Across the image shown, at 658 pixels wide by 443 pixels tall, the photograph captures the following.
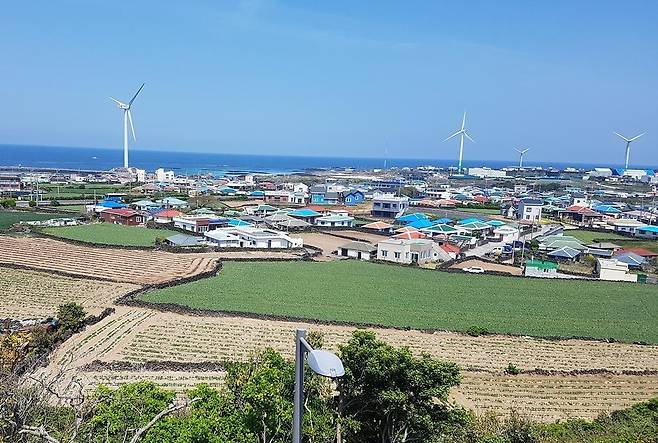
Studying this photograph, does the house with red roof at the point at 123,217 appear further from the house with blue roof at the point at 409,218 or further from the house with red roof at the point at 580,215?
the house with red roof at the point at 580,215

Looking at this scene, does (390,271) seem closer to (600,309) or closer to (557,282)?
(557,282)

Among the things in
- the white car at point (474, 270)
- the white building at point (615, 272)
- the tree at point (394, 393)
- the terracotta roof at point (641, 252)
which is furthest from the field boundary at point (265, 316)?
the terracotta roof at point (641, 252)

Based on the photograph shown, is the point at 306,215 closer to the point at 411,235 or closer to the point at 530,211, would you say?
the point at 411,235

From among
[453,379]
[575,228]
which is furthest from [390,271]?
[575,228]

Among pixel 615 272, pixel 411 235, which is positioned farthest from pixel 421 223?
pixel 615 272

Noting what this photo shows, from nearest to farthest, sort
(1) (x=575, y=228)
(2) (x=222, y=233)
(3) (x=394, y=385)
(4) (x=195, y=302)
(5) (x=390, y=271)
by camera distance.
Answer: (3) (x=394, y=385), (4) (x=195, y=302), (5) (x=390, y=271), (2) (x=222, y=233), (1) (x=575, y=228)
